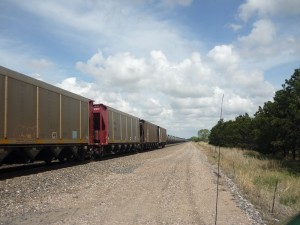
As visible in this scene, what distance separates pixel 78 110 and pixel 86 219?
51.5 feet

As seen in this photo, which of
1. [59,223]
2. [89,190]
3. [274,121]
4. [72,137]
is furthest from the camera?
[274,121]

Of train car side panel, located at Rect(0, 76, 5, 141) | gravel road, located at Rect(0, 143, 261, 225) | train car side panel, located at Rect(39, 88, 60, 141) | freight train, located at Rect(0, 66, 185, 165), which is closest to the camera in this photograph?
gravel road, located at Rect(0, 143, 261, 225)

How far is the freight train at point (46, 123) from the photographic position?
15062mm

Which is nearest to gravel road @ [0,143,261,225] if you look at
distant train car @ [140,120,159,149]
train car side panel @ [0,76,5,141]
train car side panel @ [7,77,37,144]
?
train car side panel @ [0,76,5,141]

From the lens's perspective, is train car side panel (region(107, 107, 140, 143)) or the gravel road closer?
the gravel road

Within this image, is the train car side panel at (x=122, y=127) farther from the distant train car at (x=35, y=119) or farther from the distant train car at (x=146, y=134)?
the distant train car at (x=35, y=119)

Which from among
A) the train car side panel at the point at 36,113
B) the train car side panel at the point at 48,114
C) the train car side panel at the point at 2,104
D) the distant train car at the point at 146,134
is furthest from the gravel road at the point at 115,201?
the distant train car at the point at 146,134

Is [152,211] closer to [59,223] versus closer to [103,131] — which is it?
[59,223]

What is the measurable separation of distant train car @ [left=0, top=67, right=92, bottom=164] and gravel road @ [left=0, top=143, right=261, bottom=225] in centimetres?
182

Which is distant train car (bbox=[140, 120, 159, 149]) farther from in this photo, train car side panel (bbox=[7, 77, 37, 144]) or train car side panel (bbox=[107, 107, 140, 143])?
train car side panel (bbox=[7, 77, 37, 144])

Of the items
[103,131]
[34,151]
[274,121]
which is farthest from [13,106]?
[274,121]

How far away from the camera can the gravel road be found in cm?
822

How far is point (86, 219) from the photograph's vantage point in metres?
8.03

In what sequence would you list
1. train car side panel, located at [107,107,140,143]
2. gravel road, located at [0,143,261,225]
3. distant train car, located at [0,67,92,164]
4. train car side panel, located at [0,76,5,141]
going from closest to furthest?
gravel road, located at [0,143,261,225], train car side panel, located at [0,76,5,141], distant train car, located at [0,67,92,164], train car side panel, located at [107,107,140,143]
